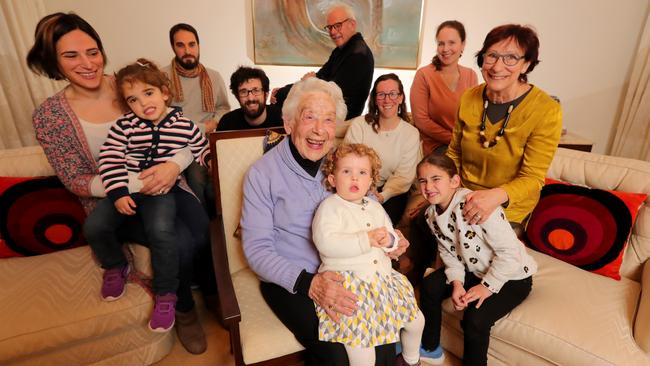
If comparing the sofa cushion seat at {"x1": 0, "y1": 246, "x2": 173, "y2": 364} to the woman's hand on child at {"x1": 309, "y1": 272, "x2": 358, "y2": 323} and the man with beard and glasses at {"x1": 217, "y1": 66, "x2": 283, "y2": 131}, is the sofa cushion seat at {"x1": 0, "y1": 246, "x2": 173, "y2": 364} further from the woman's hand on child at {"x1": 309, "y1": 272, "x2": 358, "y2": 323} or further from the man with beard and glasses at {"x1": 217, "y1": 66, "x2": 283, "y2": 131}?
the man with beard and glasses at {"x1": 217, "y1": 66, "x2": 283, "y2": 131}

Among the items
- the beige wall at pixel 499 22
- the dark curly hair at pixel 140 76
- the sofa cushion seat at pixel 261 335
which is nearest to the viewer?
the sofa cushion seat at pixel 261 335

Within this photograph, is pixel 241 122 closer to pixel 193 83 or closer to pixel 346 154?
pixel 193 83

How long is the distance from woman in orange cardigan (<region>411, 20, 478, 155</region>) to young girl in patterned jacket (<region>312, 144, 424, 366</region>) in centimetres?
123

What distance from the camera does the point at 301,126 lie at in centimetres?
141

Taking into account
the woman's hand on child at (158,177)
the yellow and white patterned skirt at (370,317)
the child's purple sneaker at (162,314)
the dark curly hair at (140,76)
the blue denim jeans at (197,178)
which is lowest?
the child's purple sneaker at (162,314)

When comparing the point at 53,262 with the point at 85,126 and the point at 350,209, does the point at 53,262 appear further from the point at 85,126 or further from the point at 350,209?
the point at 350,209

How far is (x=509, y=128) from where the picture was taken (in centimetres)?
158

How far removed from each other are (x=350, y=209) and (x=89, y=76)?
135 cm

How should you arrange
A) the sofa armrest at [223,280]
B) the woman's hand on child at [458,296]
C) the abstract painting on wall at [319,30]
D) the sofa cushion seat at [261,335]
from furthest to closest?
1. the abstract painting on wall at [319,30]
2. the woman's hand on child at [458,296]
3. the sofa cushion seat at [261,335]
4. the sofa armrest at [223,280]

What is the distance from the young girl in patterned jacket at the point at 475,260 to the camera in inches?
55.8

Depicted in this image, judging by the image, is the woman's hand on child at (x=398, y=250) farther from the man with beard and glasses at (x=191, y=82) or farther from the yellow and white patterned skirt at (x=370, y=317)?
the man with beard and glasses at (x=191, y=82)

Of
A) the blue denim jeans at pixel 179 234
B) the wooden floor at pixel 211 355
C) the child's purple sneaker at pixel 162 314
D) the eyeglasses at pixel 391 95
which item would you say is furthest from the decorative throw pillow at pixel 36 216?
the eyeglasses at pixel 391 95

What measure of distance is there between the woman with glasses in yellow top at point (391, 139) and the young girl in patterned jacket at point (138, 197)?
1.09 m

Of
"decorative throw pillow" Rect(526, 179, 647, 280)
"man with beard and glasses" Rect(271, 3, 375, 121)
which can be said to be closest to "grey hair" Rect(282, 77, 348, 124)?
"man with beard and glasses" Rect(271, 3, 375, 121)
